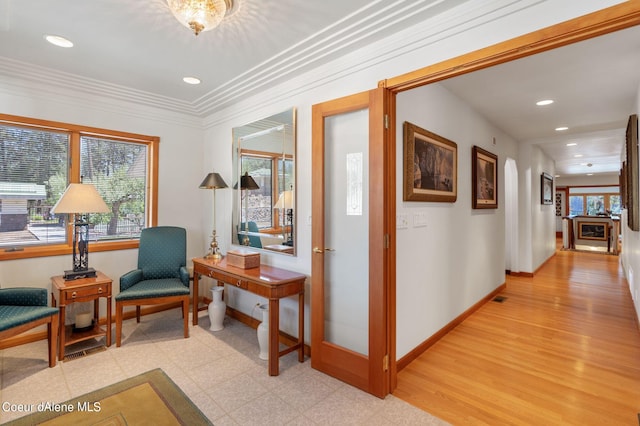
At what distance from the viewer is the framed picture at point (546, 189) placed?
6551 mm

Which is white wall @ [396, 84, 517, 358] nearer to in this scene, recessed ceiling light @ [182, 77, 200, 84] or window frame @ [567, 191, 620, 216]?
recessed ceiling light @ [182, 77, 200, 84]

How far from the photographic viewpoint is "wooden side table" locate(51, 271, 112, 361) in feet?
8.78

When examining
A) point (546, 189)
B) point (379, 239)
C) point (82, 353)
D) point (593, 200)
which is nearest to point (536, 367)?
point (379, 239)

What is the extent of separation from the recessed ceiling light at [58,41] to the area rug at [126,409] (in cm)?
267

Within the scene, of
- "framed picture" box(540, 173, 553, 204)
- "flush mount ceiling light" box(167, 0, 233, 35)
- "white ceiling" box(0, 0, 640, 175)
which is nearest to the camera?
"flush mount ceiling light" box(167, 0, 233, 35)

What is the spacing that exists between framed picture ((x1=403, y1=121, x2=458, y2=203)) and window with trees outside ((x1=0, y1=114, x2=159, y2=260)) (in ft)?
10.2

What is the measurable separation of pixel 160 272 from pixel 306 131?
238cm

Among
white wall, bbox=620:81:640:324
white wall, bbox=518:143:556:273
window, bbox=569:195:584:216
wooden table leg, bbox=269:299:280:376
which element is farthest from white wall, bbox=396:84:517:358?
window, bbox=569:195:584:216

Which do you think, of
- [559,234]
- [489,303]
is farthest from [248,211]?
[559,234]

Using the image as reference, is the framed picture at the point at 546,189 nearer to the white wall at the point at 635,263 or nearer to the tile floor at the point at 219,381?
the white wall at the point at 635,263

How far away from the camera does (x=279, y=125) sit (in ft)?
10.2

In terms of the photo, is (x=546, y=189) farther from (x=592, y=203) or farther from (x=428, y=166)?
(x=592, y=203)

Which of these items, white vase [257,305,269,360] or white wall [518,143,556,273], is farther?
white wall [518,143,556,273]

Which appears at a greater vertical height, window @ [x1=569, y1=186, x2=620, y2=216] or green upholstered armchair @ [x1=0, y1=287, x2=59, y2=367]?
window @ [x1=569, y1=186, x2=620, y2=216]
